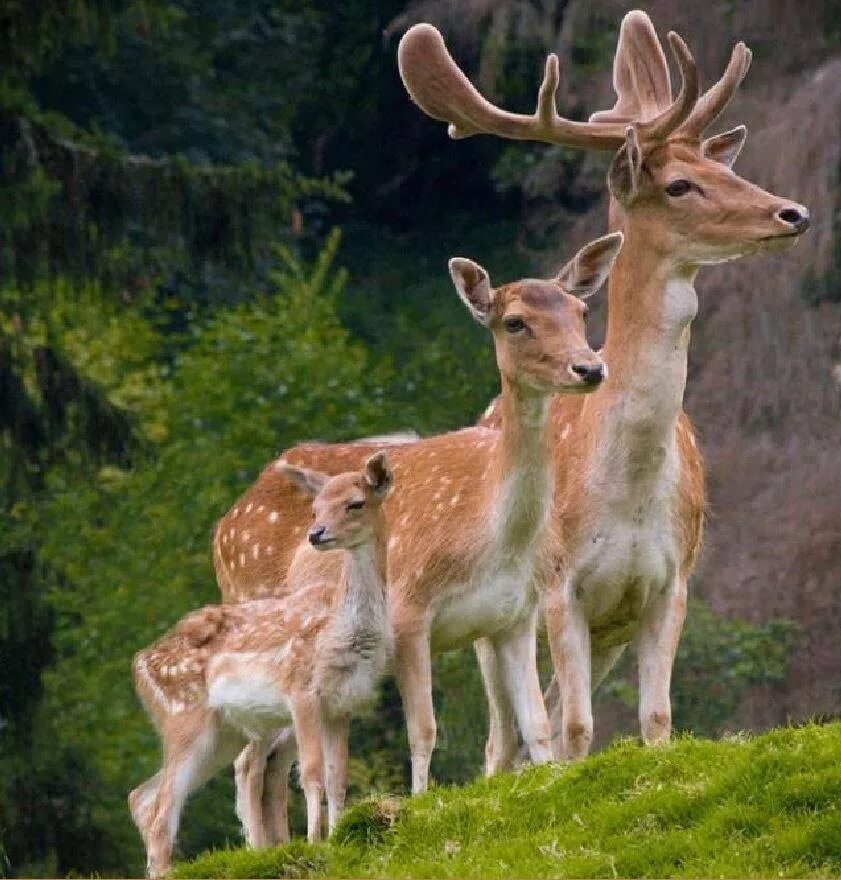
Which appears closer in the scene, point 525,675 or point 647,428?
point 647,428

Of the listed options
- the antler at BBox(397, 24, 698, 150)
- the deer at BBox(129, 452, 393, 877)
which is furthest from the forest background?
the deer at BBox(129, 452, 393, 877)

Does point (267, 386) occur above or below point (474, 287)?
below

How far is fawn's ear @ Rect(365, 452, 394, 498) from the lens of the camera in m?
11.6

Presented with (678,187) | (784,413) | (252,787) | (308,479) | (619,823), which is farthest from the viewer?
(784,413)

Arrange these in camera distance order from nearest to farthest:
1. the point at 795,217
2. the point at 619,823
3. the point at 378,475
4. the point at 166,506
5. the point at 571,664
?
1. the point at 619,823
2. the point at 795,217
3. the point at 571,664
4. the point at 378,475
5. the point at 166,506

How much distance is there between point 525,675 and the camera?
11.6 m

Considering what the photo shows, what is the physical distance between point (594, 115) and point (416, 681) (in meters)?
2.52

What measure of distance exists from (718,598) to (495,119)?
9208mm

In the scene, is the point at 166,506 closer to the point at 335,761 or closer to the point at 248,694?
the point at 248,694

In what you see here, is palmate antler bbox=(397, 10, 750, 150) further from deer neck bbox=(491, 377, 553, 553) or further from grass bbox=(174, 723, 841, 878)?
grass bbox=(174, 723, 841, 878)

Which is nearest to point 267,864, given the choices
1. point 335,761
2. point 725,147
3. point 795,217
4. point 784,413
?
point 335,761

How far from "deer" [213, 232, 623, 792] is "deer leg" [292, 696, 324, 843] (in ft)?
1.19

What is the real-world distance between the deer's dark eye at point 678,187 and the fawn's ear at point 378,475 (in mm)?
1467

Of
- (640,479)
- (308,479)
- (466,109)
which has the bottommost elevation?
(308,479)
